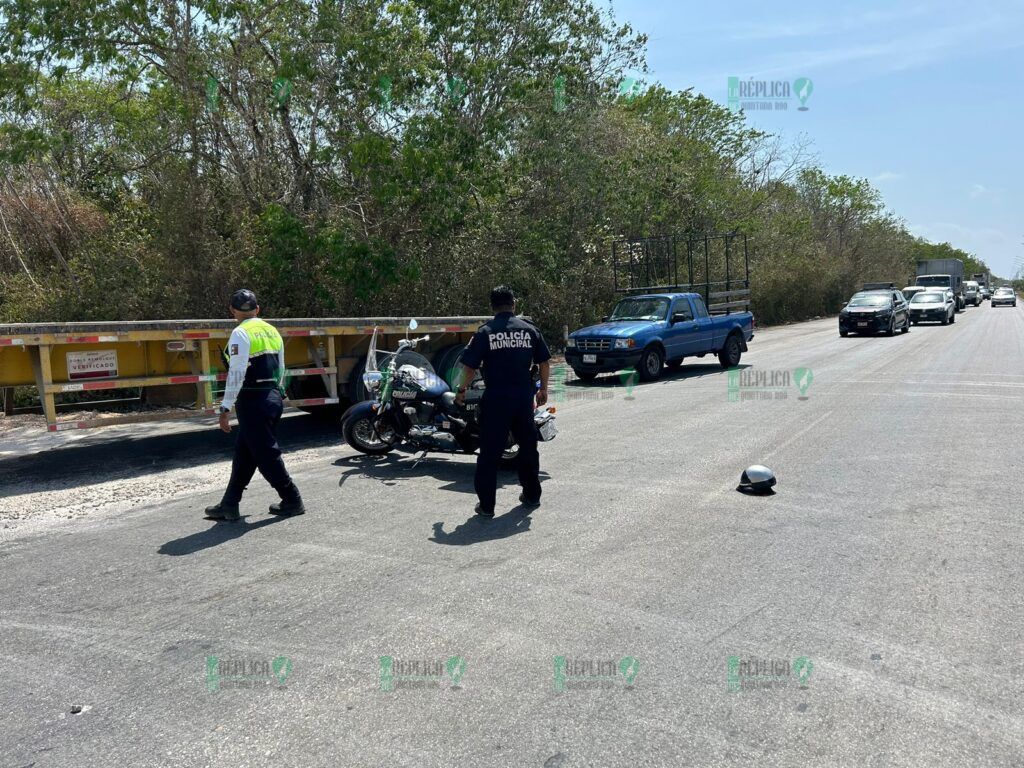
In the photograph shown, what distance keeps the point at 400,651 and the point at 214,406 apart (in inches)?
236

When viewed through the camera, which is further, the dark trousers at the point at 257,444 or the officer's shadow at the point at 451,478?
the dark trousers at the point at 257,444

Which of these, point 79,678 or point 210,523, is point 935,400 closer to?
point 210,523

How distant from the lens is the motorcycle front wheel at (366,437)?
8.89 meters

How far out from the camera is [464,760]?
3096mm

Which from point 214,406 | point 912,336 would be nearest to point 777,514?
point 214,406

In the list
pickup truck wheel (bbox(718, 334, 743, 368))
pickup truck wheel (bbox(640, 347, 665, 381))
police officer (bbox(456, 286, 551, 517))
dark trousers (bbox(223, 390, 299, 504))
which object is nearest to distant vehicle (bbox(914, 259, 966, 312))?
pickup truck wheel (bbox(718, 334, 743, 368))

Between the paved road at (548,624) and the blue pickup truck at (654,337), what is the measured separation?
8.06 metres

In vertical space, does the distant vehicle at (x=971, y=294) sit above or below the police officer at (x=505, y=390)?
above

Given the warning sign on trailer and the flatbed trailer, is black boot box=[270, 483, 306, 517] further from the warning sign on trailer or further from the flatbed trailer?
the warning sign on trailer

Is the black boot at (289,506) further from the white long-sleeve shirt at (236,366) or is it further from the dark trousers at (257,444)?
the white long-sleeve shirt at (236,366)

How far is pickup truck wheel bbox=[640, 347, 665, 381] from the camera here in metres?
16.4

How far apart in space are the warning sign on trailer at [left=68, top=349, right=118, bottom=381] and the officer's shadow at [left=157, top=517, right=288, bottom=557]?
2837 mm

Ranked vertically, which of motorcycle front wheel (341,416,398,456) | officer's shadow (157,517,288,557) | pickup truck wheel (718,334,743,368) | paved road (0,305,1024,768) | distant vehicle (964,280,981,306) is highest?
distant vehicle (964,280,981,306)

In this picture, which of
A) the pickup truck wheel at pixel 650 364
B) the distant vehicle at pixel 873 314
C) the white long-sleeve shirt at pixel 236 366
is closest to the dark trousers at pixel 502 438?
the white long-sleeve shirt at pixel 236 366
